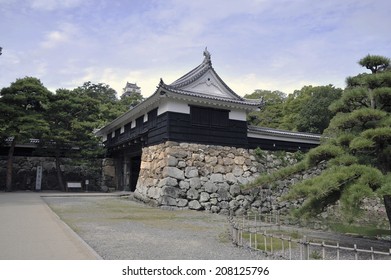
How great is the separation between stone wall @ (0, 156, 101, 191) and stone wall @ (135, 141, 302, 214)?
8.41 metres

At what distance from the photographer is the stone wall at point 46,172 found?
2075 cm

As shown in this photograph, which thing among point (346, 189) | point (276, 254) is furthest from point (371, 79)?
point (276, 254)

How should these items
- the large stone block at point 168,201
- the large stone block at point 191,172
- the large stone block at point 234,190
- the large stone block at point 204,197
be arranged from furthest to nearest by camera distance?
the large stone block at point 234,190 → the large stone block at point 191,172 → the large stone block at point 204,197 → the large stone block at point 168,201

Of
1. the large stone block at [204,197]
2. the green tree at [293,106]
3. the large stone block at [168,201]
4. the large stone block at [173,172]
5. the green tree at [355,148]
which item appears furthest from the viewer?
the green tree at [293,106]

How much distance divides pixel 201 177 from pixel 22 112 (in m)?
11.4

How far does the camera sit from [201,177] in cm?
1402

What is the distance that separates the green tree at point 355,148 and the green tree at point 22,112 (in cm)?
1591

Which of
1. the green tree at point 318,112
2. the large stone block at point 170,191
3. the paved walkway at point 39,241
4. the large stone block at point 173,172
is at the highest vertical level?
the green tree at point 318,112

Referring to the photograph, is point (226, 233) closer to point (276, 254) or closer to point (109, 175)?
point (276, 254)

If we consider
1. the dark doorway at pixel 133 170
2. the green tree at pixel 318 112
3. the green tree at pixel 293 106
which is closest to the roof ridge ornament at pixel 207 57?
the dark doorway at pixel 133 170

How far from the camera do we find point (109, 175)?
22.8m

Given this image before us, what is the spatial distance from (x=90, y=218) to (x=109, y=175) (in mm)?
13931

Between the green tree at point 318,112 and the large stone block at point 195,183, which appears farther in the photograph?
the green tree at point 318,112

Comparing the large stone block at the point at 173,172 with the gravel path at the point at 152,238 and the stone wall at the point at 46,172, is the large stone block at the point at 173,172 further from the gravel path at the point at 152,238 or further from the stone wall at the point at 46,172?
the stone wall at the point at 46,172
